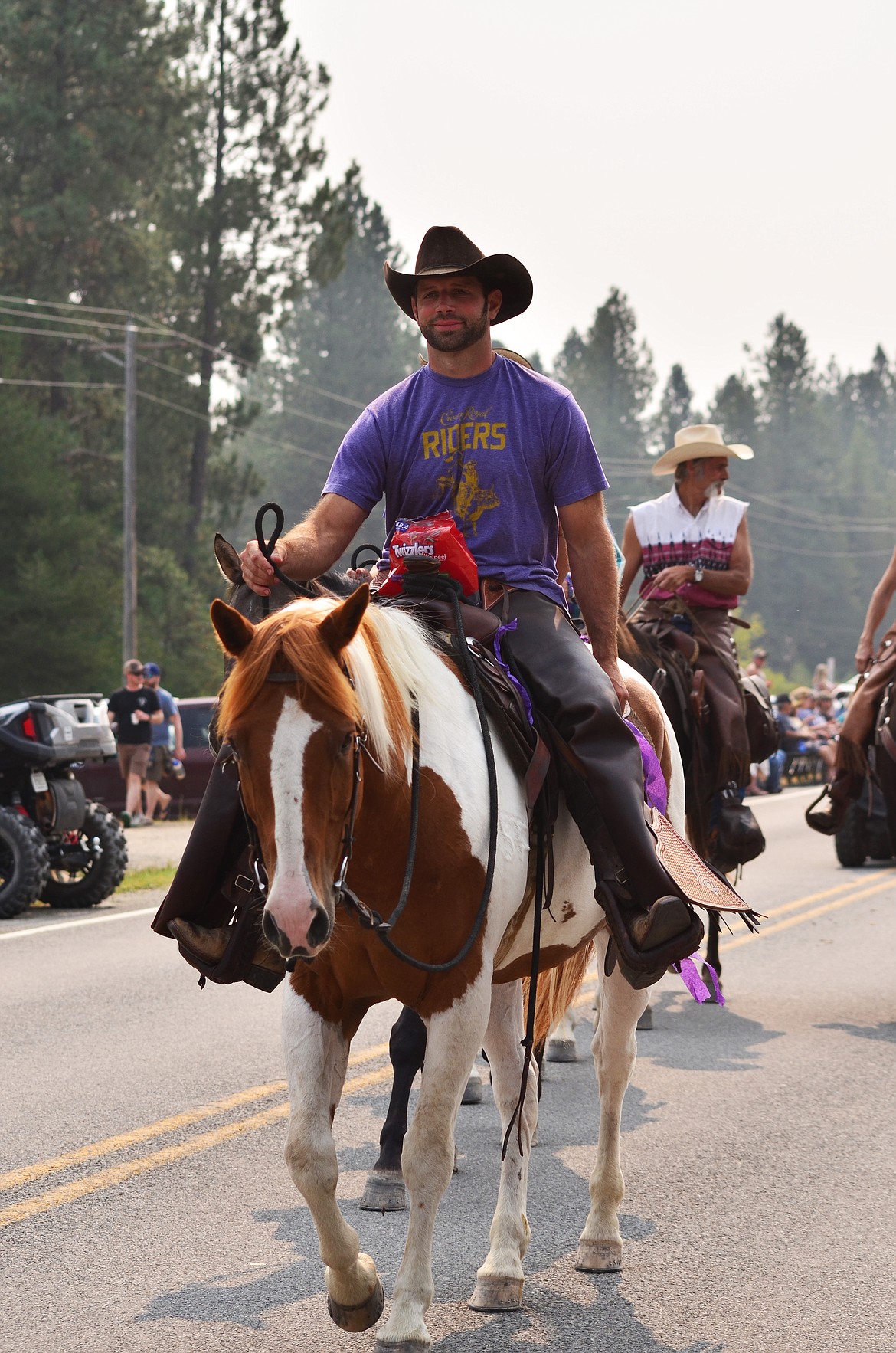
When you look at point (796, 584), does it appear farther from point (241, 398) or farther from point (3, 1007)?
point (3, 1007)

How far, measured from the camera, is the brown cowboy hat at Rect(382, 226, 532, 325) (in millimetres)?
4898

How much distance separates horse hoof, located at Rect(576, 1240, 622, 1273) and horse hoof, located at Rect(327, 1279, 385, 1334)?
1.04 m

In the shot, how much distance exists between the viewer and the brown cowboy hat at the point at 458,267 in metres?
4.90

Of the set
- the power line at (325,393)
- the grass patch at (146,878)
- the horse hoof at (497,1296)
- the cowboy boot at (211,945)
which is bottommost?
the grass patch at (146,878)

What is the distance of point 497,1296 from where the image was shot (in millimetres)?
4680

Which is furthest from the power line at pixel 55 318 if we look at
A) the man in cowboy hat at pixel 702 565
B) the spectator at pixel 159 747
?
the man in cowboy hat at pixel 702 565

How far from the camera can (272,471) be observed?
286 ft

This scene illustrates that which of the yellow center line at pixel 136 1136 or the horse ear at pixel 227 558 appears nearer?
the horse ear at pixel 227 558

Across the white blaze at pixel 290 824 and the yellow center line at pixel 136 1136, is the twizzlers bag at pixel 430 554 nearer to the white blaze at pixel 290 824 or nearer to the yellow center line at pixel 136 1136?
the white blaze at pixel 290 824

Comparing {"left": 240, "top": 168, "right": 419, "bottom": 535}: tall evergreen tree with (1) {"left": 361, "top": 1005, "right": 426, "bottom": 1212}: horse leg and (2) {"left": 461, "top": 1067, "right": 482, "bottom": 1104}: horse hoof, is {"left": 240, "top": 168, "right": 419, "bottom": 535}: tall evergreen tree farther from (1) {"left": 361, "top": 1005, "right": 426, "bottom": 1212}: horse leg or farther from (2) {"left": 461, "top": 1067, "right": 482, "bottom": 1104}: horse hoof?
(1) {"left": 361, "top": 1005, "right": 426, "bottom": 1212}: horse leg

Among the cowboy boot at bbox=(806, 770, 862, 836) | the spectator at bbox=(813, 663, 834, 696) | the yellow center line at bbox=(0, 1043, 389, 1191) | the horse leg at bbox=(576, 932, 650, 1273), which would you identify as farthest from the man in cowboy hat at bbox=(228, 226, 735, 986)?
the spectator at bbox=(813, 663, 834, 696)

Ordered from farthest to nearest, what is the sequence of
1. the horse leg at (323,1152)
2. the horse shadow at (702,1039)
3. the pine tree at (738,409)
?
1. the pine tree at (738,409)
2. the horse shadow at (702,1039)
3. the horse leg at (323,1152)

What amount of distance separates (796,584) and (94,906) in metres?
108

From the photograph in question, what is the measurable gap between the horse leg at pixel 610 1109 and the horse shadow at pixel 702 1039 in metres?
2.52
